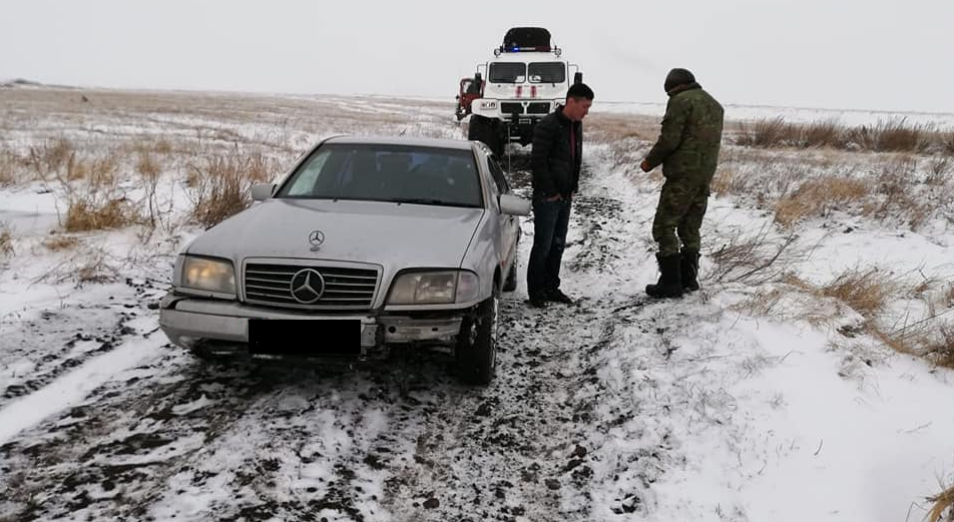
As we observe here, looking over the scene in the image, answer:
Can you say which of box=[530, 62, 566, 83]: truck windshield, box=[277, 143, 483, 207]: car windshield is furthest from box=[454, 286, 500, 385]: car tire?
box=[530, 62, 566, 83]: truck windshield

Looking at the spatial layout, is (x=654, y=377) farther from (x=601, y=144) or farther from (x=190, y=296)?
(x=601, y=144)

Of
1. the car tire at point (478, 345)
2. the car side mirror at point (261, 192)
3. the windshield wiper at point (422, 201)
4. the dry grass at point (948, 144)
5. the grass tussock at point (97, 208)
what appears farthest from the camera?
the dry grass at point (948, 144)

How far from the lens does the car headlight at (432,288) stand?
10.2ft

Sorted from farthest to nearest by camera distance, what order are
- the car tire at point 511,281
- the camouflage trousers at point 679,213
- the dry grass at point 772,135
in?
1. the dry grass at point 772,135
2. the car tire at point 511,281
3. the camouflage trousers at point 679,213

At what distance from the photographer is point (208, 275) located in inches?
126

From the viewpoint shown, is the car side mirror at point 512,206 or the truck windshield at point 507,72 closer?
the car side mirror at point 512,206

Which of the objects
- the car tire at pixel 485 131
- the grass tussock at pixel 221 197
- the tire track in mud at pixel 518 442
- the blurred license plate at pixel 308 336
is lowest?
the tire track in mud at pixel 518 442

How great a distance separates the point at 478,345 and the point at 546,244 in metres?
1.94

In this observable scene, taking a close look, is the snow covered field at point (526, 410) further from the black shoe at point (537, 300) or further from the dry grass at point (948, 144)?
the dry grass at point (948, 144)

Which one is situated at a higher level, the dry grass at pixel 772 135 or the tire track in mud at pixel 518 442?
the dry grass at pixel 772 135

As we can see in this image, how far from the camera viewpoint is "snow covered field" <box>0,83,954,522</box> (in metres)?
2.51

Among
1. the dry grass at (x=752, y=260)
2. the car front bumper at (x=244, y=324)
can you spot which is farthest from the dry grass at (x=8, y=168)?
the dry grass at (x=752, y=260)

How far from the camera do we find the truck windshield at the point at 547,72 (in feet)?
52.3

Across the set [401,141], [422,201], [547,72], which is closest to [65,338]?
[422,201]
